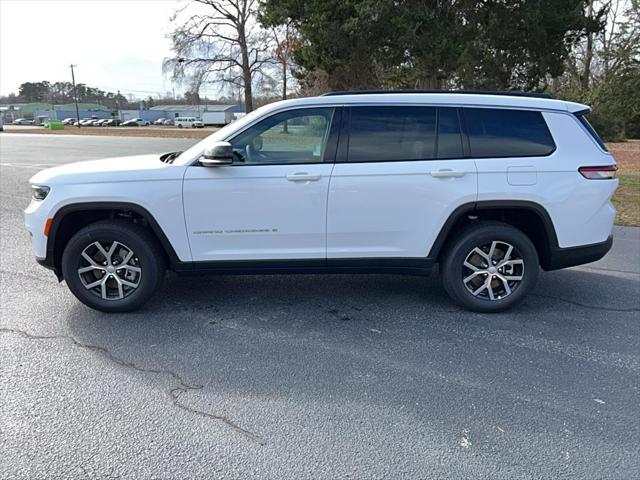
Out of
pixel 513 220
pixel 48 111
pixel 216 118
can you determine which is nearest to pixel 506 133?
pixel 513 220

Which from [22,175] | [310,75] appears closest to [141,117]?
[310,75]

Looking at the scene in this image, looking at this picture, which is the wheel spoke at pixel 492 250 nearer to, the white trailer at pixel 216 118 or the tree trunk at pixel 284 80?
the tree trunk at pixel 284 80

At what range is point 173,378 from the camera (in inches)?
126

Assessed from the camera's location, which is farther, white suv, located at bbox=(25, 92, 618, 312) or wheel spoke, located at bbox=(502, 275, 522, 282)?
wheel spoke, located at bbox=(502, 275, 522, 282)

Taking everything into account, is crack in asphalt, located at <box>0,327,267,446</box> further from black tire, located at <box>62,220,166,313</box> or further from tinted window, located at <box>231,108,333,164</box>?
tinted window, located at <box>231,108,333,164</box>

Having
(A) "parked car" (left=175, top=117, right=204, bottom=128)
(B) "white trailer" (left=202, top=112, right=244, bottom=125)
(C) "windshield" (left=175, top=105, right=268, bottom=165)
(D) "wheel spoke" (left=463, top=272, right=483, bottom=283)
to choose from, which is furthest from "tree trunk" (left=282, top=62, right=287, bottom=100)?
(B) "white trailer" (left=202, top=112, right=244, bottom=125)

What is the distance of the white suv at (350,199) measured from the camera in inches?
156

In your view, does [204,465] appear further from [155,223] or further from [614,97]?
[614,97]

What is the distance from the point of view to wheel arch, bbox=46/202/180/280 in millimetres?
3945

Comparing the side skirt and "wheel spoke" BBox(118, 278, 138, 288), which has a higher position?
the side skirt

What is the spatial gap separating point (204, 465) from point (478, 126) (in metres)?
3.34

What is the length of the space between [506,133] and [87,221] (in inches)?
148

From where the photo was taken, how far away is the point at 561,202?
404 cm

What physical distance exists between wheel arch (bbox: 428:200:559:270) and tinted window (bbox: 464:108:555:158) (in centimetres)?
44
